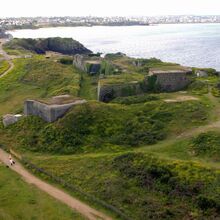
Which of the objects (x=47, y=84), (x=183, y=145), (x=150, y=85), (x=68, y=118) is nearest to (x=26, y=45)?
(x=47, y=84)

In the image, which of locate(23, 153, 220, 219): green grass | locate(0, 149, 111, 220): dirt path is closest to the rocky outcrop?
locate(0, 149, 111, 220): dirt path

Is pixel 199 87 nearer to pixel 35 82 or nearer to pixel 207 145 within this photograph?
pixel 207 145

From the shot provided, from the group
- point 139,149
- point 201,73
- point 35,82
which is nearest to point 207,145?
point 139,149

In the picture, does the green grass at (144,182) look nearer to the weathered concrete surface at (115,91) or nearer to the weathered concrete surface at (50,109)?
the weathered concrete surface at (50,109)

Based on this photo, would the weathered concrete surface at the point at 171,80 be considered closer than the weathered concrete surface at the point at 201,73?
Yes

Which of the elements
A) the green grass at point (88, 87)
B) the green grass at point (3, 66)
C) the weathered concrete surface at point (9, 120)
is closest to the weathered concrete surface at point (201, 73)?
the green grass at point (88, 87)

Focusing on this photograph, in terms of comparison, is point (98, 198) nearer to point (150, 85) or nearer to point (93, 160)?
point (93, 160)
